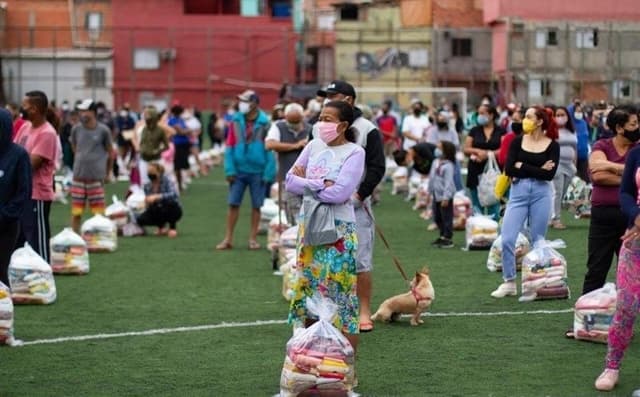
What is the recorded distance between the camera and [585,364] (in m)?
10.3

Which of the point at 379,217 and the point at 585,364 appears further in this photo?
the point at 379,217

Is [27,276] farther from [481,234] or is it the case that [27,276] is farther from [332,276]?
[481,234]

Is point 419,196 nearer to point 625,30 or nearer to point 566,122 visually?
point 566,122

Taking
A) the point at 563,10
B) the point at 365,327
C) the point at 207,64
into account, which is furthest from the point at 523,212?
the point at 207,64

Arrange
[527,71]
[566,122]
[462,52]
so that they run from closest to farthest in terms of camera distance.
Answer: [566,122] → [527,71] → [462,52]

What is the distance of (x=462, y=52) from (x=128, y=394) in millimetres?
46412

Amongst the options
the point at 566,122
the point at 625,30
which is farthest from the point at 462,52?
the point at 566,122

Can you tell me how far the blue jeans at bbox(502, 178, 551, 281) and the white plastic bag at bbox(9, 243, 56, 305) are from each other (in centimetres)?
432

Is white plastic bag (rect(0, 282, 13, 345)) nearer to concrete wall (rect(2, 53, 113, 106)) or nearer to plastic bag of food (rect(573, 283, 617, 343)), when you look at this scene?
plastic bag of food (rect(573, 283, 617, 343))

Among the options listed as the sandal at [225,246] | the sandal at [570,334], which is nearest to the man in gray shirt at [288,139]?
the sandal at [225,246]

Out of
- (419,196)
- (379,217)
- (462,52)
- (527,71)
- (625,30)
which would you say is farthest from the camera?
(462,52)

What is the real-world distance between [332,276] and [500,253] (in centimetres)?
686

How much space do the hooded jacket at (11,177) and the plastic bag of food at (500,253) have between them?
6144 millimetres

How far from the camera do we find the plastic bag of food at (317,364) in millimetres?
9047
